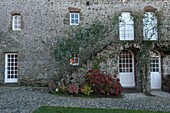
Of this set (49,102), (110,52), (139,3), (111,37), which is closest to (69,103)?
(49,102)

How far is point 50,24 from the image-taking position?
12070 millimetres

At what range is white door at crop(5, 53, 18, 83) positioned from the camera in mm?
11977

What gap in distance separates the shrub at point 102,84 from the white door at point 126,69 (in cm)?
287

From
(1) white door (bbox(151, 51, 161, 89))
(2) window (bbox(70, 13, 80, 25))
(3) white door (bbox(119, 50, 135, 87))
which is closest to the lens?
(1) white door (bbox(151, 51, 161, 89))

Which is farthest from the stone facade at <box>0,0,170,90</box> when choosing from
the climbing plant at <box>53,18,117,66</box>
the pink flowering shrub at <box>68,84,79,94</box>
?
the pink flowering shrub at <box>68,84,79,94</box>

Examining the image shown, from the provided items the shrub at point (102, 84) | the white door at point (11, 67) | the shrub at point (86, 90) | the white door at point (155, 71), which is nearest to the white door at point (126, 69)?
the white door at point (155, 71)

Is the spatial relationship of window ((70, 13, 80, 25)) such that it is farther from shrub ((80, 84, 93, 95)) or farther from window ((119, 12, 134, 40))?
shrub ((80, 84, 93, 95))

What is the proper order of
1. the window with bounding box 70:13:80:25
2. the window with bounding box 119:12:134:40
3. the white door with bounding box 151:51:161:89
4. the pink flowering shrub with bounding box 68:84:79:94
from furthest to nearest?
the window with bounding box 70:13:80:25, the window with bounding box 119:12:134:40, the white door with bounding box 151:51:161:89, the pink flowering shrub with bounding box 68:84:79:94

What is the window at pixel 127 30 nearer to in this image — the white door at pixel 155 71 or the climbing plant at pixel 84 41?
the climbing plant at pixel 84 41

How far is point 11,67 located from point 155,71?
941 cm

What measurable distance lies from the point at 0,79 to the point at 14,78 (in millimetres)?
840

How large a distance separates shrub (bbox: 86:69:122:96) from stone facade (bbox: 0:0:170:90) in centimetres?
337

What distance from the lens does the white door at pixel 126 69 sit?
11953 millimetres

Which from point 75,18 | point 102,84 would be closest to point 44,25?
point 75,18
